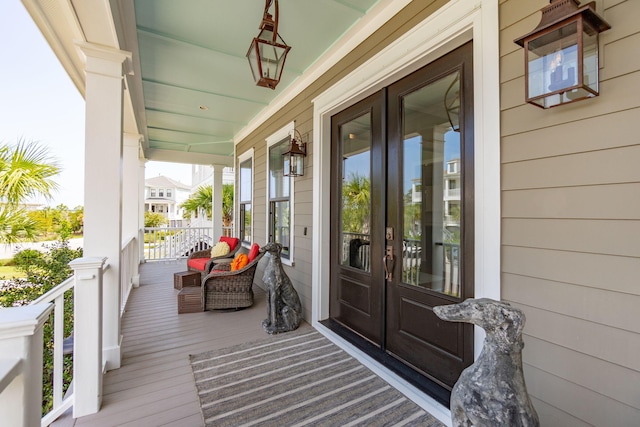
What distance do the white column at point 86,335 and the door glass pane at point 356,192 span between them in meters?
2.16

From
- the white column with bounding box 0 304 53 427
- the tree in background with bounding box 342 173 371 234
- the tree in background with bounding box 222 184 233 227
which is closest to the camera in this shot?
the white column with bounding box 0 304 53 427

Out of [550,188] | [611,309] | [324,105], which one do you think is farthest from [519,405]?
[324,105]

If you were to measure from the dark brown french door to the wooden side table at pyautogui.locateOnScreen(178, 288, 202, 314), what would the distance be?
1.99 m

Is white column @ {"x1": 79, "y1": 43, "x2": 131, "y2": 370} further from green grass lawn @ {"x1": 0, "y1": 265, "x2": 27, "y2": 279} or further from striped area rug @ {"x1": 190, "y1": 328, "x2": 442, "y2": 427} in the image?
green grass lawn @ {"x1": 0, "y1": 265, "x2": 27, "y2": 279}

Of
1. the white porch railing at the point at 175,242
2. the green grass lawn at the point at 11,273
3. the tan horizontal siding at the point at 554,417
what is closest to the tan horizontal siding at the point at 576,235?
the tan horizontal siding at the point at 554,417

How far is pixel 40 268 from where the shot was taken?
406 cm

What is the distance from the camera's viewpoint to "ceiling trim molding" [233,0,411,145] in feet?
7.77

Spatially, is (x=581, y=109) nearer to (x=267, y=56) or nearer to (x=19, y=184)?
(x=267, y=56)

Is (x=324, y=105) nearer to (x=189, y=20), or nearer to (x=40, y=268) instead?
(x=189, y=20)

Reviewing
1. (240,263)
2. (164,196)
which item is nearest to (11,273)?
(240,263)

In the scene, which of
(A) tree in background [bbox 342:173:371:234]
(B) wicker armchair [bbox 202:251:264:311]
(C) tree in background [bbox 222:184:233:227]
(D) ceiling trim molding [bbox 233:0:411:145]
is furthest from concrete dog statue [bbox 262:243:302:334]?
(C) tree in background [bbox 222:184:233:227]

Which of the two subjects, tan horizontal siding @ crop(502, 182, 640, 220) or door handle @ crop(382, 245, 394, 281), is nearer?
tan horizontal siding @ crop(502, 182, 640, 220)

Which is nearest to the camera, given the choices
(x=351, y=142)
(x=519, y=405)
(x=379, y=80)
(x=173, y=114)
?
(x=519, y=405)

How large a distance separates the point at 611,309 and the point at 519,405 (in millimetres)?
587
